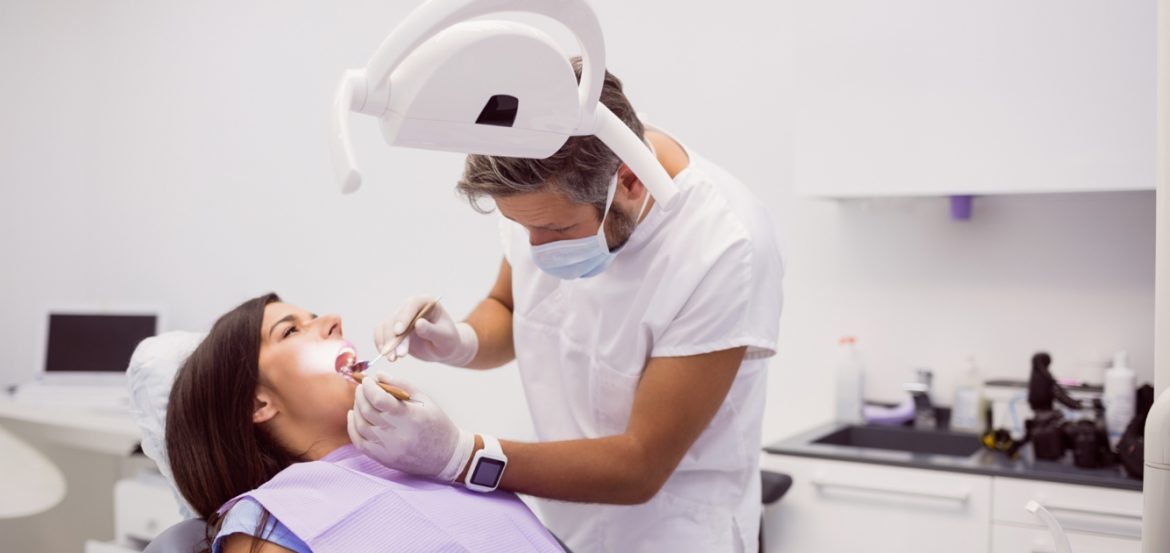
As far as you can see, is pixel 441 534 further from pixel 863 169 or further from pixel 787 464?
pixel 863 169

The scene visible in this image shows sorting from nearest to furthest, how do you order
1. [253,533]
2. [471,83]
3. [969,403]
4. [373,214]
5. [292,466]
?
[471,83]
[253,533]
[292,466]
[969,403]
[373,214]

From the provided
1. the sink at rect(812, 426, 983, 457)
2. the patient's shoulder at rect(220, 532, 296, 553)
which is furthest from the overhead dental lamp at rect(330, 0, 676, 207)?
the sink at rect(812, 426, 983, 457)

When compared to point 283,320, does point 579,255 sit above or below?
above

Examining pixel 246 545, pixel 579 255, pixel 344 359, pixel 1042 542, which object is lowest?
pixel 1042 542

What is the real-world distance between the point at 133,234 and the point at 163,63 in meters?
0.67

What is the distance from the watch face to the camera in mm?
1366

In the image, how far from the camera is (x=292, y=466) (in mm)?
1419

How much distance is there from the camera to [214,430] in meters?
1.51

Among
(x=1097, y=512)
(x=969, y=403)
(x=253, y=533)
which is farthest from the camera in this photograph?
(x=969, y=403)

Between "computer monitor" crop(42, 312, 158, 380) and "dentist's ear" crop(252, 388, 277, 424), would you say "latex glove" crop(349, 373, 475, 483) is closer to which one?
"dentist's ear" crop(252, 388, 277, 424)

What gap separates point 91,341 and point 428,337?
2424mm

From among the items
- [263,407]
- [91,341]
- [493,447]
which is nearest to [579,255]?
[493,447]

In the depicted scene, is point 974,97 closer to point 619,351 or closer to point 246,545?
point 619,351

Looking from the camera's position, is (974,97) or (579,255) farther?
(974,97)
